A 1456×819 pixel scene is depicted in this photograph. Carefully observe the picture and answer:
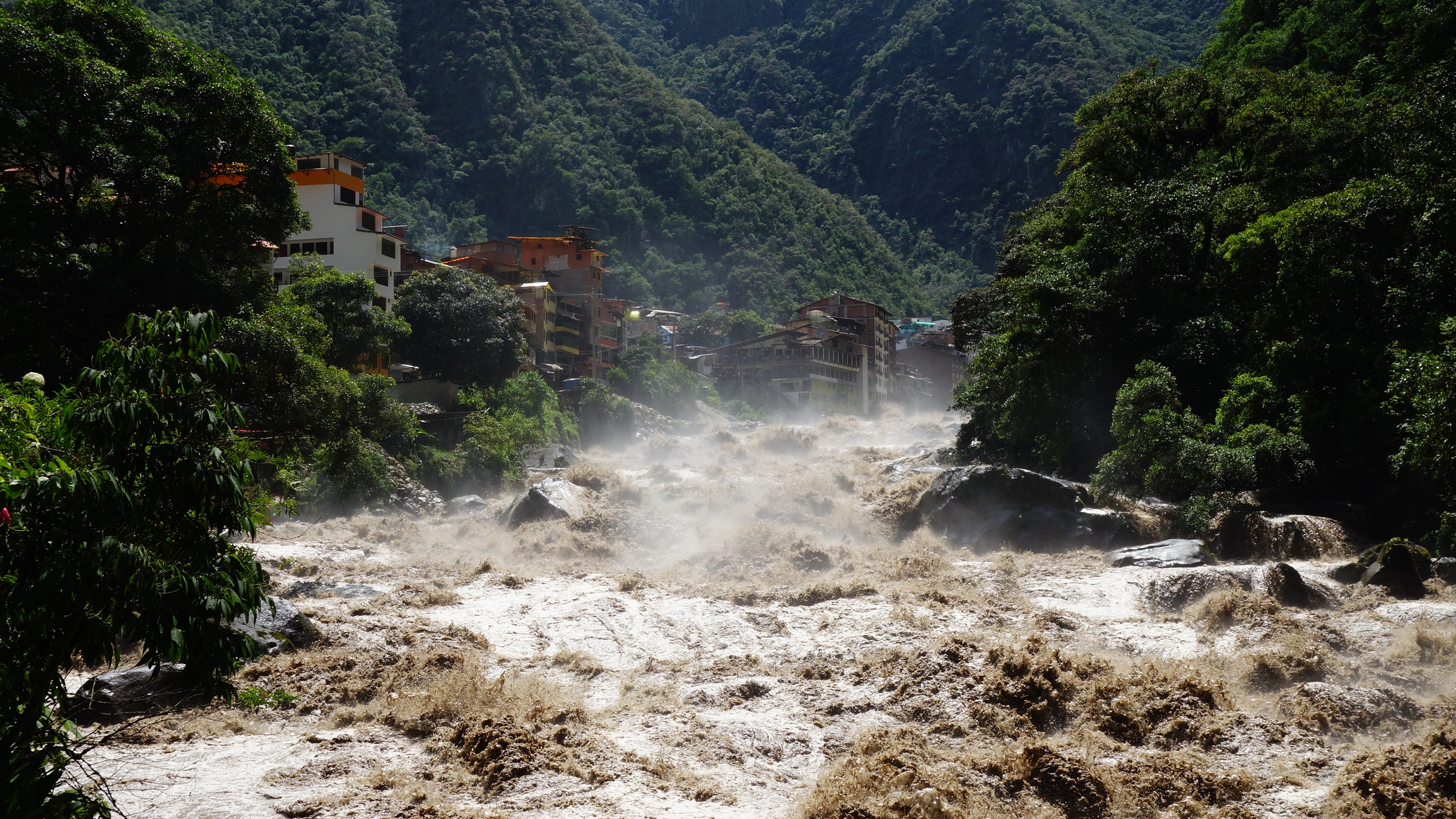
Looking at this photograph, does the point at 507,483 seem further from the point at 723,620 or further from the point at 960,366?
the point at 960,366

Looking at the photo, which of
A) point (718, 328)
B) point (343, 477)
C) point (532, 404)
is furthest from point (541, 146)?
point (343, 477)

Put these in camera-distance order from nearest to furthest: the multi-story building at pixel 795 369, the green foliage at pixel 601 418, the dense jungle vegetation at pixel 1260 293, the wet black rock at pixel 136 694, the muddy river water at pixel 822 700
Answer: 1. the muddy river water at pixel 822 700
2. the wet black rock at pixel 136 694
3. the dense jungle vegetation at pixel 1260 293
4. the green foliage at pixel 601 418
5. the multi-story building at pixel 795 369

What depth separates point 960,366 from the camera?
89.5 m

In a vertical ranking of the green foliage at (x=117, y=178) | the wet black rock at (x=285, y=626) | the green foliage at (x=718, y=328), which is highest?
the green foliage at (x=117, y=178)

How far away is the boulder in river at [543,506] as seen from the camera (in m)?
25.3

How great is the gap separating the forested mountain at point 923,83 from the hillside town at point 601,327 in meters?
25.3

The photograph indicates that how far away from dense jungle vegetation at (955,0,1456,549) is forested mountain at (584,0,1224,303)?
77388mm

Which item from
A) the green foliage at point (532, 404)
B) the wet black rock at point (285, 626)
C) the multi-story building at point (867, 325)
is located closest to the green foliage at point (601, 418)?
the green foliage at point (532, 404)

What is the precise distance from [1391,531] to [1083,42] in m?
108

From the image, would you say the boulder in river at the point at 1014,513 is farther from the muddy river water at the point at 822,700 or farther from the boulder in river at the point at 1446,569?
the boulder in river at the point at 1446,569

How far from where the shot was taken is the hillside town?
41.9 metres

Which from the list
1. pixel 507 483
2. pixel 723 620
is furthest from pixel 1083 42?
pixel 723 620

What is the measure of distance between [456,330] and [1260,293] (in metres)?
32.0

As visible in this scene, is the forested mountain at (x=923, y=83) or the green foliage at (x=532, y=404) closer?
the green foliage at (x=532, y=404)
